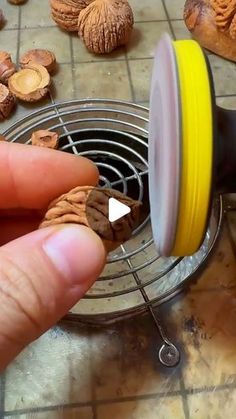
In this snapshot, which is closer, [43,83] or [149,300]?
[149,300]

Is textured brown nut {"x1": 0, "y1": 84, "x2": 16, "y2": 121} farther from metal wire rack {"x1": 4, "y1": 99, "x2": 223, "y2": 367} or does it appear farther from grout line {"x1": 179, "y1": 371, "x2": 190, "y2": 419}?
grout line {"x1": 179, "y1": 371, "x2": 190, "y2": 419}

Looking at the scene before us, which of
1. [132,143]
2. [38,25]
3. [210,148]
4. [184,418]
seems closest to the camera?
[210,148]

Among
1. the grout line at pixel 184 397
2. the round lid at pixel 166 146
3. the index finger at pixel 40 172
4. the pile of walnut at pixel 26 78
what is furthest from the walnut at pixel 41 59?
the grout line at pixel 184 397

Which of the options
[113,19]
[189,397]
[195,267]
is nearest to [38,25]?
[113,19]

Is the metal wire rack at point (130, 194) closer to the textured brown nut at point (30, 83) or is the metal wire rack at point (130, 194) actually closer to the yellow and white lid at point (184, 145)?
the textured brown nut at point (30, 83)

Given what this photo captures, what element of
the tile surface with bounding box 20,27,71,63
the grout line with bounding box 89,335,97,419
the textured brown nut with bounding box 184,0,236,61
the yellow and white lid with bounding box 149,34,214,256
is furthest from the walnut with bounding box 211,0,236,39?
the grout line with bounding box 89,335,97,419

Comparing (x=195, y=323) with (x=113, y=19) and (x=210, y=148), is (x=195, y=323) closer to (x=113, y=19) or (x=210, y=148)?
(x=210, y=148)
